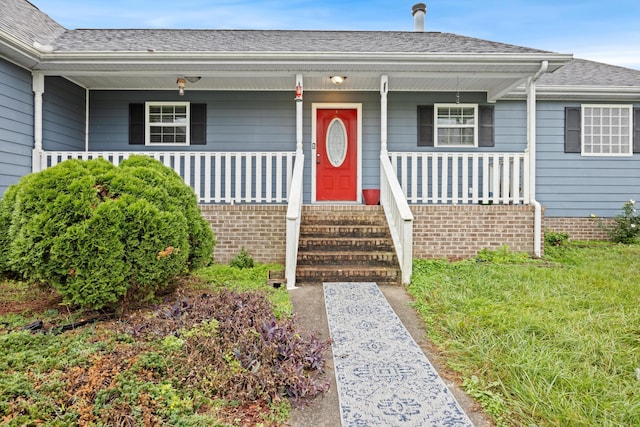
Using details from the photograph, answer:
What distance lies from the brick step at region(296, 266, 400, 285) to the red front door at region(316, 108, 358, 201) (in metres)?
3.13

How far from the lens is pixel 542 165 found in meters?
8.05

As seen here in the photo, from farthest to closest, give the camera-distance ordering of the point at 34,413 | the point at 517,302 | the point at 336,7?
1. the point at 336,7
2. the point at 517,302
3. the point at 34,413

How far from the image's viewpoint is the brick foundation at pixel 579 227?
798cm

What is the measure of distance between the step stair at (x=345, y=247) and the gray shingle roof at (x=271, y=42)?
9.56 feet

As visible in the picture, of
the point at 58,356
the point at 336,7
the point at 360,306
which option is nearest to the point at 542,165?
the point at 360,306

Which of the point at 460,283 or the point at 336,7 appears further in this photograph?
the point at 336,7

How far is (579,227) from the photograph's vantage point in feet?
26.3

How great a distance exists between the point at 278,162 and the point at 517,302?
4216 millimetres

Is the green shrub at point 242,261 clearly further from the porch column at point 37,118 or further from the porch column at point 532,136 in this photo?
the porch column at point 532,136

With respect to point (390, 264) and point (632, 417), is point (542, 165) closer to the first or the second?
point (390, 264)

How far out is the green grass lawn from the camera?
2148mm

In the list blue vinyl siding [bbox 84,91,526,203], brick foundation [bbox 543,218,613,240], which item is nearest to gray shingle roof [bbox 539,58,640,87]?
blue vinyl siding [bbox 84,91,526,203]

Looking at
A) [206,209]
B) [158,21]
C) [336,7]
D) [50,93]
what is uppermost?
[336,7]

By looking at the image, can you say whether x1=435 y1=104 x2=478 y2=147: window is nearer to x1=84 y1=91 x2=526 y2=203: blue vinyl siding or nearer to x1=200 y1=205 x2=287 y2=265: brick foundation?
x1=84 y1=91 x2=526 y2=203: blue vinyl siding
